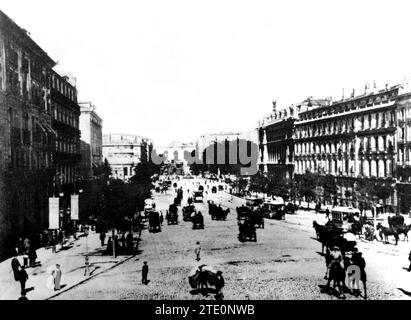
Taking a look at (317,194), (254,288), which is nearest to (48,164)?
(254,288)

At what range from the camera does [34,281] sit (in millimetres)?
20312

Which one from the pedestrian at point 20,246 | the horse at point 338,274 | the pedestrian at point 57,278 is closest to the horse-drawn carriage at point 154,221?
the pedestrian at point 20,246

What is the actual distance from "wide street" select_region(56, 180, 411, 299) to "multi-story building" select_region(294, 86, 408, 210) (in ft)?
67.1

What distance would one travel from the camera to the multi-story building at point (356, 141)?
50688mm

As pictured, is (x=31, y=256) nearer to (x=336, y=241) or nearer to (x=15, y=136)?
(x=15, y=136)

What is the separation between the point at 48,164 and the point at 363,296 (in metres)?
30.0

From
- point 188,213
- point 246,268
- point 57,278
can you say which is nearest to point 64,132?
point 188,213

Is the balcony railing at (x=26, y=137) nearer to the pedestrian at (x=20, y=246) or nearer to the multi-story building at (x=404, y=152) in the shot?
the pedestrian at (x=20, y=246)

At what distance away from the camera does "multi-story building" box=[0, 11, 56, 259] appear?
2755 centimetres

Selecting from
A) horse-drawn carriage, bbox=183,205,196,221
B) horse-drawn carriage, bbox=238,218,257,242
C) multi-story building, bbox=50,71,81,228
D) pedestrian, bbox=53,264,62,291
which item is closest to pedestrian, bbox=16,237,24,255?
pedestrian, bbox=53,264,62,291

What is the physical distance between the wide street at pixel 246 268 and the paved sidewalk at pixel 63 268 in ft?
2.31

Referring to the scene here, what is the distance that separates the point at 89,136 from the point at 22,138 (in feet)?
179

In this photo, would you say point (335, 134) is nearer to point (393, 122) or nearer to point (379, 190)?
point (393, 122)

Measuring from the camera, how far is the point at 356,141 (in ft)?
192
